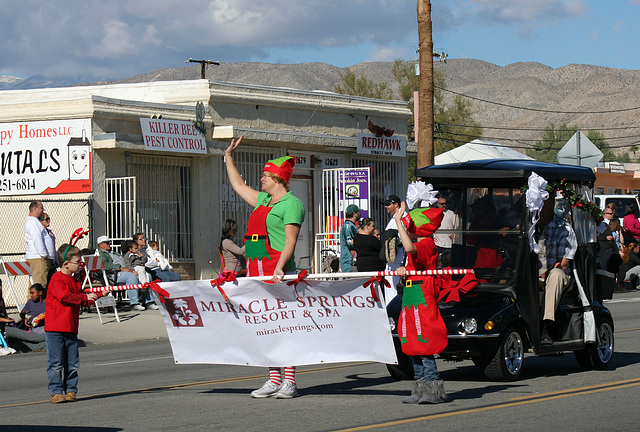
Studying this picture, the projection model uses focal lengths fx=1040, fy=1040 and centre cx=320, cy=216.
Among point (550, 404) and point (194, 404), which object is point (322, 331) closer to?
point (194, 404)

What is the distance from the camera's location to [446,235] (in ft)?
38.3

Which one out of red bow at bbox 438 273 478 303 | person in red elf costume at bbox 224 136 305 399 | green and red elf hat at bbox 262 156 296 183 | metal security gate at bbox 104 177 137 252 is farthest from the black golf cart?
metal security gate at bbox 104 177 137 252

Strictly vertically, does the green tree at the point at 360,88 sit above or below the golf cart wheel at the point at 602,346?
above

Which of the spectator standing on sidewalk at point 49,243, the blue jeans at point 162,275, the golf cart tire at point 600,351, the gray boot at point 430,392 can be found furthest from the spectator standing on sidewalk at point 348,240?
the gray boot at point 430,392

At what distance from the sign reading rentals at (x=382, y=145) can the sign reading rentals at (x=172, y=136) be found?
5.92 metres

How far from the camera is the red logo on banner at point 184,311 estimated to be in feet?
32.3

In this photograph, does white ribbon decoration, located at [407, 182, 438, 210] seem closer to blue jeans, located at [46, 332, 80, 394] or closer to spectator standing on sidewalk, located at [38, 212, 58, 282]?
blue jeans, located at [46, 332, 80, 394]

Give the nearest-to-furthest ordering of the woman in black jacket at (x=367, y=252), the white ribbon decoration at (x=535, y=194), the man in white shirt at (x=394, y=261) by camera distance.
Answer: the white ribbon decoration at (x=535, y=194), the man in white shirt at (x=394, y=261), the woman in black jacket at (x=367, y=252)

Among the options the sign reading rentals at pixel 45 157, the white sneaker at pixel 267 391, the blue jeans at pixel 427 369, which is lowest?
the white sneaker at pixel 267 391

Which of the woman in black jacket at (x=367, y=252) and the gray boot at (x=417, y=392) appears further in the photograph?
the woman in black jacket at (x=367, y=252)

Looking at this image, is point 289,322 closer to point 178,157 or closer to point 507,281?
point 507,281

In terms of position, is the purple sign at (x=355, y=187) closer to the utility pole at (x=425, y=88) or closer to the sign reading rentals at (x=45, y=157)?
the utility pole at (x=425, y=88)

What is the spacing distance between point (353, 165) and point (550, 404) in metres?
20.1

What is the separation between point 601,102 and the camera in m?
169
